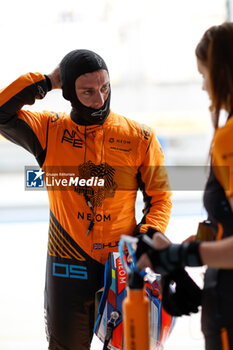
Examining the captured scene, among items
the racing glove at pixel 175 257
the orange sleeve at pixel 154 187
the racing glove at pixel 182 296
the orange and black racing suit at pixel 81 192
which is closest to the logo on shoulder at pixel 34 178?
the orange and black racing suit at pixel 81 192

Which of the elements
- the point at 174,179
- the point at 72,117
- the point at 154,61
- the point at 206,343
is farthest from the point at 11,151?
the point at 206,343

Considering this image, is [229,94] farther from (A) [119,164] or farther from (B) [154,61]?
(B) [154,61]

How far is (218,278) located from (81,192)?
76cm

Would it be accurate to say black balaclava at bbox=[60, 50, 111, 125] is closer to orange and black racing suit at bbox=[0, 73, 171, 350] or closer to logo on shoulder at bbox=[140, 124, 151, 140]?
orange and black racing suit at bbox=[0, 73, 171, 350]

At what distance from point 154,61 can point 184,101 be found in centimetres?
90

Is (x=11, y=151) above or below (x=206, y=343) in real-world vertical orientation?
above

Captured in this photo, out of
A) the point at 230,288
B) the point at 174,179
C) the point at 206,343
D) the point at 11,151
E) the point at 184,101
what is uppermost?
the point at 184,101

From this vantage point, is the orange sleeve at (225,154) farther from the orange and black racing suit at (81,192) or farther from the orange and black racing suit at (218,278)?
the orange and black racing suit at (81,192)

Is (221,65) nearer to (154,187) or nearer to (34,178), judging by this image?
(154,187)

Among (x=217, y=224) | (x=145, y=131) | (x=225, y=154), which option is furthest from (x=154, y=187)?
(x=225, y=154)

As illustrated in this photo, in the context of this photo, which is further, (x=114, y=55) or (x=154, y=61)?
(x=154, y=61)

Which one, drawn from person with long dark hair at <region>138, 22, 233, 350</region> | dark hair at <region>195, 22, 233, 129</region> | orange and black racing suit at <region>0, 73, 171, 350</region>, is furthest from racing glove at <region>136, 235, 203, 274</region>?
orange and black racing suit at <region>0, 73, 171, 350</region>

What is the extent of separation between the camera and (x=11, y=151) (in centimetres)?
767

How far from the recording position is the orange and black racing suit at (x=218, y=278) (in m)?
1.06
